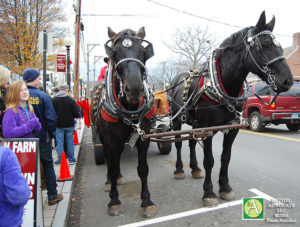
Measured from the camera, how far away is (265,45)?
116 inches

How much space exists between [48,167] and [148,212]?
1595 mm

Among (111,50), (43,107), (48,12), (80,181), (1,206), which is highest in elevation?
(48,12)

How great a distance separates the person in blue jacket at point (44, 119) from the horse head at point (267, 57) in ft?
9.50

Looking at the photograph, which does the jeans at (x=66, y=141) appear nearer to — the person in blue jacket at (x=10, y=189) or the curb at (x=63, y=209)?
the curb at (x=63, y=209)

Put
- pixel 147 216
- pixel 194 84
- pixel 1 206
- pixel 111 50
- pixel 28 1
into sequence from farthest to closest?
1. pixel 28 1
2. pixel 194 84
3. pixel 147 216
4. pixel 111 50
5. pixel 1 206

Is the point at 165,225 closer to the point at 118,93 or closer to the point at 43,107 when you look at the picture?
the point at 118,93

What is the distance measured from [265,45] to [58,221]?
Answer: 3504 mm

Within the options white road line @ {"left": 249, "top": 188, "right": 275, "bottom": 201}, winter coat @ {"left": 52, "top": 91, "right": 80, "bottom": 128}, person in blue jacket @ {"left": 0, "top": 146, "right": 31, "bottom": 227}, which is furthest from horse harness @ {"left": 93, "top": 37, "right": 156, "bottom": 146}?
winter coat @ {"left": 52, "top": 91, "right": 80, "bottom": 128}

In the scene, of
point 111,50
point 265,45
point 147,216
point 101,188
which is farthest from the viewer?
point 101,188

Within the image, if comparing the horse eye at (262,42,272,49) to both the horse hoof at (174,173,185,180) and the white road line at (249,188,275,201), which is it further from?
the horse hoof at (174,173,185,180)

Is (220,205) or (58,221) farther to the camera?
(220,205)

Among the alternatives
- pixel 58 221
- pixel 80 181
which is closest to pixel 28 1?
pixel 80 181

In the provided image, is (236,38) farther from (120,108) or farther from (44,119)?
(44,119)

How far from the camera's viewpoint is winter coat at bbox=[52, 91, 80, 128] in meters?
5.51
